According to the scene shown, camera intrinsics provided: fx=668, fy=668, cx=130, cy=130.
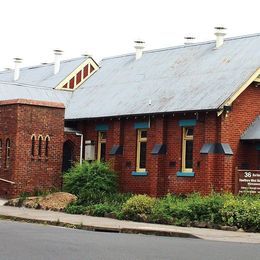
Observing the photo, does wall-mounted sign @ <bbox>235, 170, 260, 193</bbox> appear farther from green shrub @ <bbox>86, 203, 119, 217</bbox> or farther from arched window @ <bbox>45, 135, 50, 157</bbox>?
arched window @ <bbox>45, 135, 50, 157</bbox>

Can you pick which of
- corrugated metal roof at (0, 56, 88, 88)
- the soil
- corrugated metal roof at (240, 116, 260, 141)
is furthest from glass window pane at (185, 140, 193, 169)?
corrugated metal roof at (0, 56, 88, 88)

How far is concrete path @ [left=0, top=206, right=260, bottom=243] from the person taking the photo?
18.3 metres

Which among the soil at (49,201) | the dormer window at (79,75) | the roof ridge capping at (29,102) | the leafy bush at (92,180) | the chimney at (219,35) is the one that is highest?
the chimney at (219,35)

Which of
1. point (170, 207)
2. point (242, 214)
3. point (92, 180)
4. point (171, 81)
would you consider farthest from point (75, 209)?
point (171, 81)

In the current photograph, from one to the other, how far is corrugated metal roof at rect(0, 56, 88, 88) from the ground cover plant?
10985 mm

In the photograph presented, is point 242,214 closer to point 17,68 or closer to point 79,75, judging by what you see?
point 79,75

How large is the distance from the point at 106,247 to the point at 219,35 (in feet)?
62.7

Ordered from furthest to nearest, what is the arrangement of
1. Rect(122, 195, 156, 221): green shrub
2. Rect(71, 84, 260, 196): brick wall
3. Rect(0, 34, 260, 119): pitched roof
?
Rect(0, 34, 260, 119): pitched roof, Rect(71, 84, 260, 196): brick wall, Rect(122, 195, 156, 221): green shrub

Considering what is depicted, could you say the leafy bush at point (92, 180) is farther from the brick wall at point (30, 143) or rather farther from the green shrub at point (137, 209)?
the green shrub at point (137, 209)

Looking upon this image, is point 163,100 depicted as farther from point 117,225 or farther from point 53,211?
point 117,225

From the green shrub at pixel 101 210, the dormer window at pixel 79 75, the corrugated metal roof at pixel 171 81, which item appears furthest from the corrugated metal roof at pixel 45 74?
the green shrub at pixel 101 210

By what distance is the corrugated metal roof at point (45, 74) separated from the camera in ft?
127

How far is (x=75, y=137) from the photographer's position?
33.2 metres

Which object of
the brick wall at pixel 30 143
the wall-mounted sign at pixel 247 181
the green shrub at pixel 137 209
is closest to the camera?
the green shrub at pixel 137 209
